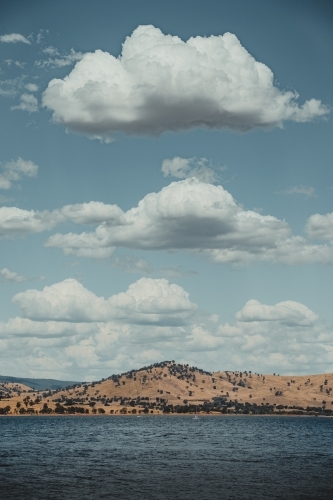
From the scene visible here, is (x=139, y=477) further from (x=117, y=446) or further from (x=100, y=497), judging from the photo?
(x=117, y=446)

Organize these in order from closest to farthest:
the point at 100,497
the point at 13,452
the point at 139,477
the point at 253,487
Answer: the point at 100,497, the point at 253,487, the point at 139,477, the point at 13,452

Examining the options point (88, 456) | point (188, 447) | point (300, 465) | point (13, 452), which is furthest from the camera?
point (188, 447)

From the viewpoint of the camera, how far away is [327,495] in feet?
289

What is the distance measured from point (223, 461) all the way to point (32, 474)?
40673 mm

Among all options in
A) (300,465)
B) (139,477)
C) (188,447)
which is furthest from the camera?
(188,447)

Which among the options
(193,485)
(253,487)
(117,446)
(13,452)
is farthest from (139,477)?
(117,446)

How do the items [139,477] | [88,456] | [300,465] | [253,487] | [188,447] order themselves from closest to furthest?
[253,487] < [139,477] < [300,465] < [88,456] < [188,447]

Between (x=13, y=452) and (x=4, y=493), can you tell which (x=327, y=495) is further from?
(x=13, y=452)

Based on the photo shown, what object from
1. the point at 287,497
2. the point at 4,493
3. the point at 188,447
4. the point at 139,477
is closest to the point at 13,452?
the point at 188,447

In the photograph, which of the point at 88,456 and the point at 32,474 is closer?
the point at 32,474

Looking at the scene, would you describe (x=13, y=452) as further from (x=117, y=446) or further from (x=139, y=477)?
(x=139, y=477)

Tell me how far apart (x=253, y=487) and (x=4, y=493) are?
34.0 m

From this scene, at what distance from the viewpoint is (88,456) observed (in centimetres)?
14300

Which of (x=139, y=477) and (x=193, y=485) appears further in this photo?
(x=139, y=477)
